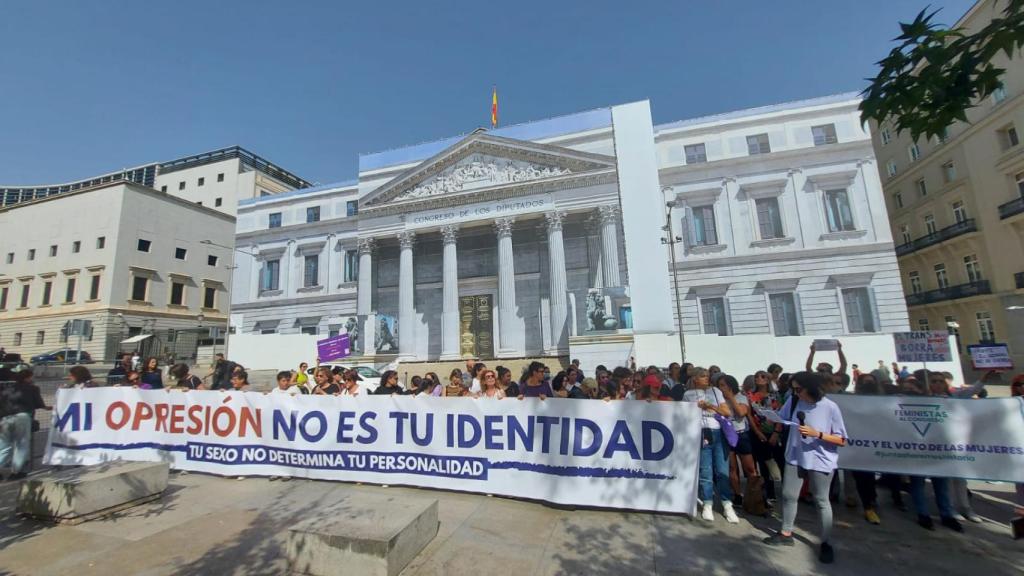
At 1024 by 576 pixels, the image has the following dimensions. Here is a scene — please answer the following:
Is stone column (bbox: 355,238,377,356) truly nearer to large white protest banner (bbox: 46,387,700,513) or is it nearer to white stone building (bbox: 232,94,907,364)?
white stone building (bbox: 232,94,907,364)

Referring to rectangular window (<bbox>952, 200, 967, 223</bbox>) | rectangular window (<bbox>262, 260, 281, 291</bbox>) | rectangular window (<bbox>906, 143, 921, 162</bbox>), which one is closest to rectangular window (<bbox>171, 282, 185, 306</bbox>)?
rectangular window (<bbox>262, 260, 281, 291</bbox>)

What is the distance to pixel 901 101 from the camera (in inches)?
155

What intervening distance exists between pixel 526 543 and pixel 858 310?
27829 millimetres

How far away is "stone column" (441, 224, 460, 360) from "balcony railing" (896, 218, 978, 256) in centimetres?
3340

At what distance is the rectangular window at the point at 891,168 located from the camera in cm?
3584

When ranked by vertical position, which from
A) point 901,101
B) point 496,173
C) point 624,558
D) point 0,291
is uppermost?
point 496,173

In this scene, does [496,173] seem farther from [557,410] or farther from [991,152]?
[991,152]

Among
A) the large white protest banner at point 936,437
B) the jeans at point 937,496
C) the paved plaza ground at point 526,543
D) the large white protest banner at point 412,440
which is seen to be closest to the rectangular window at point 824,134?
the paved plaza ground at point 526,543

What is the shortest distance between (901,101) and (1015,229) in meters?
33.8

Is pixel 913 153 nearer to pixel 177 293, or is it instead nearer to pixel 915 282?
pixel 915 282

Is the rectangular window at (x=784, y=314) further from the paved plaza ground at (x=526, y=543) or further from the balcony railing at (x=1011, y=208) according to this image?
the paved plaza ground at (x=526, y=543)

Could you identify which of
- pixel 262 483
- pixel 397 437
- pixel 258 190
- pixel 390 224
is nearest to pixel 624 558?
pixel 397 437

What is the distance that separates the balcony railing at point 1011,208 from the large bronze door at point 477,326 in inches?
1235

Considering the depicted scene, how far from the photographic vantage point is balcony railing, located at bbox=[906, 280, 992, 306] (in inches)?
1067
